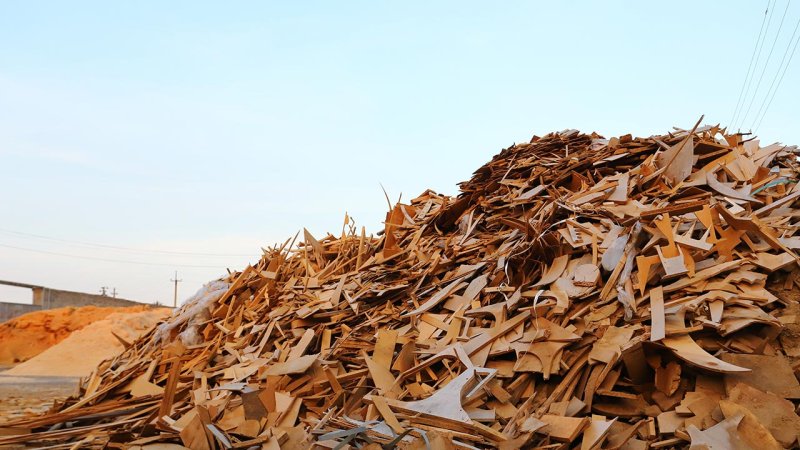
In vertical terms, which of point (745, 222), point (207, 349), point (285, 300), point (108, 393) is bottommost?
point (108, 393)

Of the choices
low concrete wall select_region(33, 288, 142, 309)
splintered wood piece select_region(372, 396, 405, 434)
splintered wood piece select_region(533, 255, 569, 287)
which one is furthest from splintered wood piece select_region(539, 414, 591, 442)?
low concrete wall select_region(33, 288, 142, 309)

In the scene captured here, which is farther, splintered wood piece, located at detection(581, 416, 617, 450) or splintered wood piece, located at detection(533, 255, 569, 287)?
splintered wood piece, located at detection(533, 255, 569, 287)

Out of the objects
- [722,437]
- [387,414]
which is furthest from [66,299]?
[722,437]

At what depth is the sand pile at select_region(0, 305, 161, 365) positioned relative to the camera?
18.0 meters

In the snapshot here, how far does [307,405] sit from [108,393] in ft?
7.33

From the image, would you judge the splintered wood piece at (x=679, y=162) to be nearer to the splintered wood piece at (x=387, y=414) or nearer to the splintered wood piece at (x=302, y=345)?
the splintered wood piece at (x=387, y=414)

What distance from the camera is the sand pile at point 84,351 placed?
478 inches

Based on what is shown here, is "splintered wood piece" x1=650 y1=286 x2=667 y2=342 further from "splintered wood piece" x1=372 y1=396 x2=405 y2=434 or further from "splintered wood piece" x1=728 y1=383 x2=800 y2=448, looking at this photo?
"splintered wood piece" x1=372 y1=396 x2=405 y2=434

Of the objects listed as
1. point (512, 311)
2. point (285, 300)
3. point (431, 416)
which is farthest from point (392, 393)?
point (285, 300)

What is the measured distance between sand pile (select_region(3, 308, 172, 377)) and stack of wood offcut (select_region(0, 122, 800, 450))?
25.0ft

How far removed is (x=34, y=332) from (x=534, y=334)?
19827mm

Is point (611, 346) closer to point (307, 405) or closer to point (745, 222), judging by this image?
point (745, 222)

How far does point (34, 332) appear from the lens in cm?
1845

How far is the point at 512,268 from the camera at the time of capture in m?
3.96
